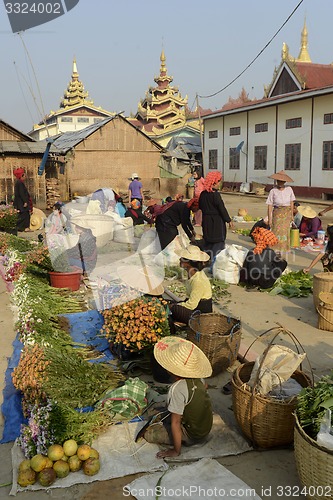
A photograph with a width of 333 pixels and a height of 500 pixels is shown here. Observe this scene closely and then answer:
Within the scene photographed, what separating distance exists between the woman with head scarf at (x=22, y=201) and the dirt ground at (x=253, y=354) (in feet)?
15.4

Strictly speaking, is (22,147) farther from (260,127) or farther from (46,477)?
(46,477)

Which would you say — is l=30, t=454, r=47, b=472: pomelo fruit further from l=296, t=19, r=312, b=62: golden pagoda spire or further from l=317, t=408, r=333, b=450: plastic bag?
l=296, t=19, r=312, b=62: golden pagoda spire

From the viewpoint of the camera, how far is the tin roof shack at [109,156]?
861 inches

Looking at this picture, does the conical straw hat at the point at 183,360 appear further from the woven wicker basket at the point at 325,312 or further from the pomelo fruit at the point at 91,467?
the woven wicker basket at the point at 325,312

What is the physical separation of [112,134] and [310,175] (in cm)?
1044

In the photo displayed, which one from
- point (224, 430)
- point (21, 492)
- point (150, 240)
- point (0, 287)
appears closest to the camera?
point (21, 492)

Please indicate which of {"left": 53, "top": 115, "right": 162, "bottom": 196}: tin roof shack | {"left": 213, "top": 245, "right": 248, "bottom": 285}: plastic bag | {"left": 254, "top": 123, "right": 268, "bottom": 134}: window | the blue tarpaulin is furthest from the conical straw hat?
{"left": 254, "top": 123, "right": 268, "bottom": 134}: window

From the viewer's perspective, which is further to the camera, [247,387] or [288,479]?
[247,387]

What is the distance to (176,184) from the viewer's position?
963 inches

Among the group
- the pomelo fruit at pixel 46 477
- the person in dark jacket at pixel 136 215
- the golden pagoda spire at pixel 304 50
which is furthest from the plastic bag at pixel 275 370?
the golden pagoda spire at pixel 304 50

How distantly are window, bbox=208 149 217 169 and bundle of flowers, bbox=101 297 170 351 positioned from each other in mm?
29912

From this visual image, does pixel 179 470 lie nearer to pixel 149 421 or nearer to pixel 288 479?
pixel 149 421

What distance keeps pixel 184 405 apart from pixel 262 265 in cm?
450

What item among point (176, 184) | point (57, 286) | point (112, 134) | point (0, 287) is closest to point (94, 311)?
point (57, 286)
